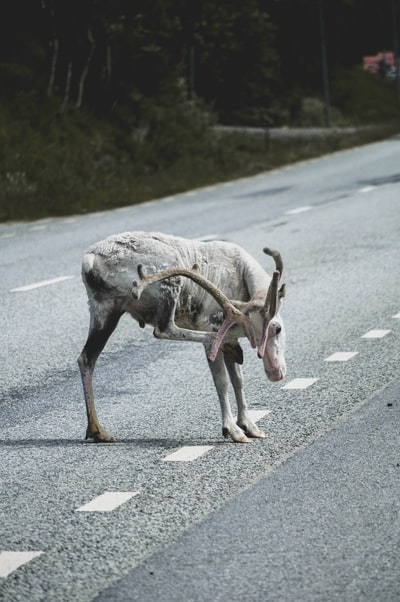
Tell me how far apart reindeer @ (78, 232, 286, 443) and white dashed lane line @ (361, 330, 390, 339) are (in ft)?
11.5

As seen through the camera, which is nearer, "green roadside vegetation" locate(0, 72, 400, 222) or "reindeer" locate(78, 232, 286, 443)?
"reindeer" locate(78, 232, 286, 443)

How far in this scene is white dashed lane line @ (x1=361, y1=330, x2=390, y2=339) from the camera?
1250 cm

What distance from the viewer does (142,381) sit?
11070 mm

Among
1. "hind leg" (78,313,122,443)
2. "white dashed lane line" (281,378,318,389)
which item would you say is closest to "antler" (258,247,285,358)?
"hind leg" (78,313,122,443)

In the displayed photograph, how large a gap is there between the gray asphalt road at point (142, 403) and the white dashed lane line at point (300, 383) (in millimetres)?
84

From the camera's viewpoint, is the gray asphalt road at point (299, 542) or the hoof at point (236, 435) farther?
the hoof at point (236, 435)

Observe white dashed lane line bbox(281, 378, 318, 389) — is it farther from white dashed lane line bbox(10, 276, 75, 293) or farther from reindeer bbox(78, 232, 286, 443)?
white dashed lane line bbox(10, 276, 75, 293)

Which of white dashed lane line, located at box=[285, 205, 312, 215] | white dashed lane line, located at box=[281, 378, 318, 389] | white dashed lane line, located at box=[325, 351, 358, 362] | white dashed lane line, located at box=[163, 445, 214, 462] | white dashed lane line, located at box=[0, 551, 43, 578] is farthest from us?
white dashed lane line, located at box=[285, 205, 312, 215]

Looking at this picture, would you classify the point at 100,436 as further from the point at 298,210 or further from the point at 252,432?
the point at 298,210

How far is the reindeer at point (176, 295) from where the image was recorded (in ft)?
29.2

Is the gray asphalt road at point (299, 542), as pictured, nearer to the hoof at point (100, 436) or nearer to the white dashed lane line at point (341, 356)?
the hoof at point (100, 436)

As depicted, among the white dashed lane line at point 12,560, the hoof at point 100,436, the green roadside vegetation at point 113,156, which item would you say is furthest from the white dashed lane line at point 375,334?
the green roadside vegetation at point 113,156

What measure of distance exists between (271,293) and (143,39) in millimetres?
33069

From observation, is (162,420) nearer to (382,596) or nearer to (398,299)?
(382,596)
